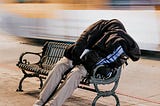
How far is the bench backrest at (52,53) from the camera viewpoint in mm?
6637

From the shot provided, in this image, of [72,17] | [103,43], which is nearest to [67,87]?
[103,43]

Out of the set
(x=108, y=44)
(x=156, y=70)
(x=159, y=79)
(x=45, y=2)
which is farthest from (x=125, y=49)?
(x=45, y=2)

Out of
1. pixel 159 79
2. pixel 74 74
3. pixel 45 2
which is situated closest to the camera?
pixel 74 74

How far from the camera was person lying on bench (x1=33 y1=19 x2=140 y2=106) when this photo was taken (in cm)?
523

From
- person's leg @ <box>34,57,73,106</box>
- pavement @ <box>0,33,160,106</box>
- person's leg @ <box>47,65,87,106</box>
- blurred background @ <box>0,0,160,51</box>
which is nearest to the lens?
person's leg @ <box>47,65,87,106</box>

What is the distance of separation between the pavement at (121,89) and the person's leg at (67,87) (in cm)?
75

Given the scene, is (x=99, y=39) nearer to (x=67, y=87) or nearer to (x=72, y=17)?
(x=67, y=87)

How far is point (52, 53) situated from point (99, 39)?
1.50 metres

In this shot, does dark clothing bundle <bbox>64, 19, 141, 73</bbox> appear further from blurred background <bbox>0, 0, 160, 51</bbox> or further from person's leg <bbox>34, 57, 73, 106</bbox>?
blurred background <bbox>0, 0, 160, 51</bbox>

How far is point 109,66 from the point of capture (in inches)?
215

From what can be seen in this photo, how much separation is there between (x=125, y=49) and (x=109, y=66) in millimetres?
333

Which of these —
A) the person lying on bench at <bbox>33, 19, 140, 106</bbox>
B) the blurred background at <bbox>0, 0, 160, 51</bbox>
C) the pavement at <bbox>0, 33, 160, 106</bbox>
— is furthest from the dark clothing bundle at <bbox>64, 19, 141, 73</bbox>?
the blurred background at <bbox>0, 0, 160, 51</bbox>

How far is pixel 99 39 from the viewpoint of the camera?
17.9 feet

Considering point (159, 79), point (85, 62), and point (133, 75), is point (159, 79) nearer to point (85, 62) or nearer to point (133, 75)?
point (133, 75)
